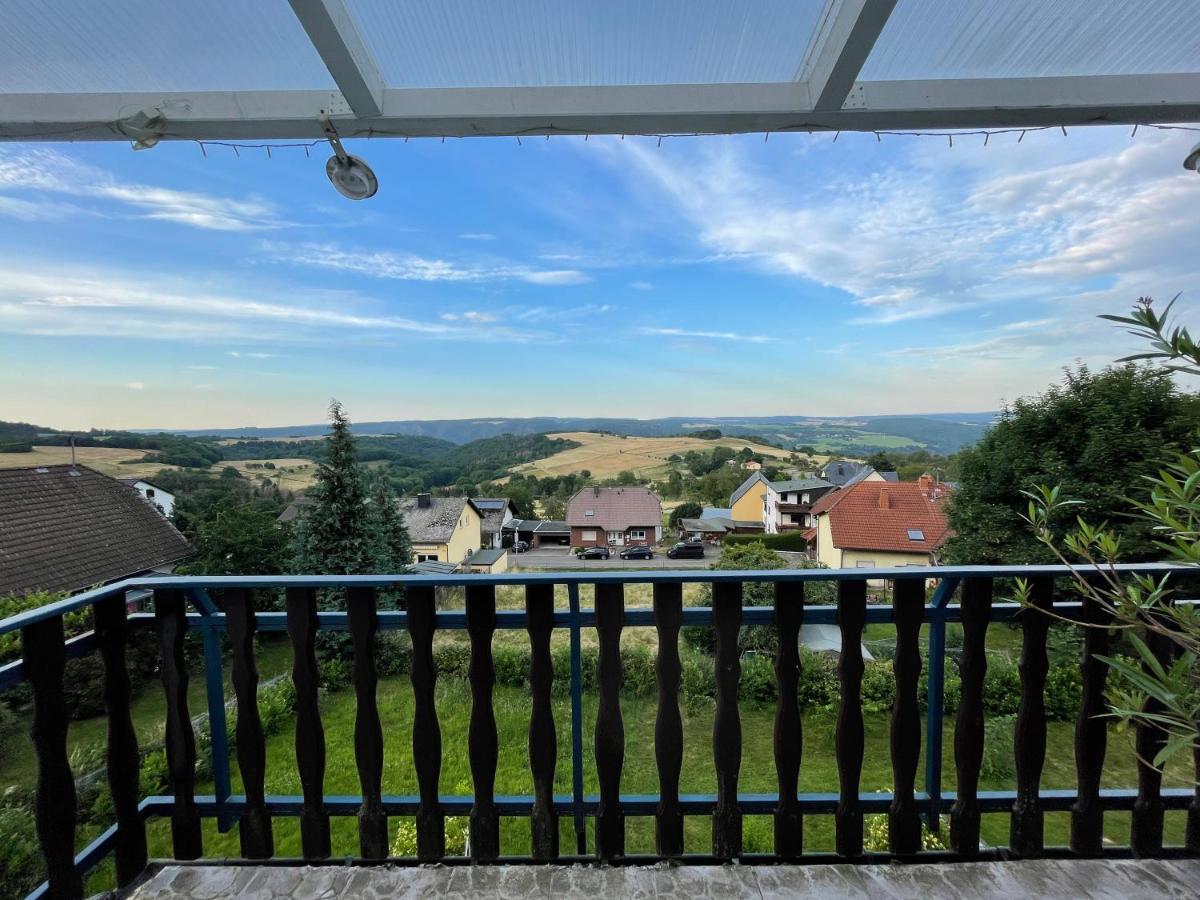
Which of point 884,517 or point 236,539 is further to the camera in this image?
point 884,517

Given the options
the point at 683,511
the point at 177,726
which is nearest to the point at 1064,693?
the point at 177,726

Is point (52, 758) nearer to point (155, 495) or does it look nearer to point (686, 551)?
point (155, 495)

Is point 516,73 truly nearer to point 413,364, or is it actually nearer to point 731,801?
point 731,801

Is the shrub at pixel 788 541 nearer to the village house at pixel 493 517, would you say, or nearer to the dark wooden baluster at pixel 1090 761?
the village house at pixel 493 517

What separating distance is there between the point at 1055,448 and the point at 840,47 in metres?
10.3

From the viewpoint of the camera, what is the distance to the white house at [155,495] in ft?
30.3

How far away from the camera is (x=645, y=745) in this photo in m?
2.09

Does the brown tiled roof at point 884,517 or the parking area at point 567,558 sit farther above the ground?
the brown tiled roof at point 884,517

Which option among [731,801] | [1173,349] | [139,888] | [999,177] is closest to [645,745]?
[731,801]

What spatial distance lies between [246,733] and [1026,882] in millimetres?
2024

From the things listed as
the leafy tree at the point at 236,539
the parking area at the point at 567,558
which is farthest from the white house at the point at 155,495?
the parking area at the point at 567,558

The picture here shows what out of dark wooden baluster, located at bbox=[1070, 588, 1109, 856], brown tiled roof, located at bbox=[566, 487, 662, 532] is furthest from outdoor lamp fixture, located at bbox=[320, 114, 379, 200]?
brown tiled roof, located at bbox=[566, 487, 662, 532]

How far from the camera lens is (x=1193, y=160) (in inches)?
66.4

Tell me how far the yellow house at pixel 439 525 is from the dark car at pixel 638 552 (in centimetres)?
420
